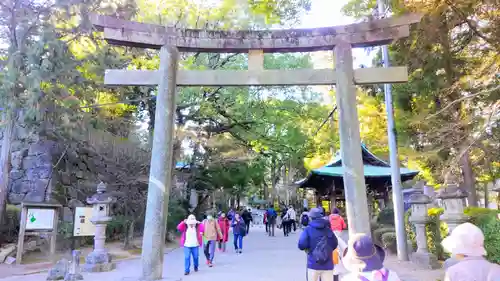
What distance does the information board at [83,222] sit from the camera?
12234mm

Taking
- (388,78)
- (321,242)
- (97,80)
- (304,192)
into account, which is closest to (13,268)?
(97,80)

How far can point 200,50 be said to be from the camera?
818cm

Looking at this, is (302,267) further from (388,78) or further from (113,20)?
(113,20)

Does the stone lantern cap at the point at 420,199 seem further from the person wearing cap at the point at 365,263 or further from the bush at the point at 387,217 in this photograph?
the person wearing cap at the point at 365,263

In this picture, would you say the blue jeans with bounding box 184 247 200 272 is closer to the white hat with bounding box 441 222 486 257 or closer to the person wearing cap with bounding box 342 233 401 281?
the person wearing cap with bounding box 342 233 401 281

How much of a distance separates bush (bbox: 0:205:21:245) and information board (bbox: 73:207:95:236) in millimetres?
Result: 2963

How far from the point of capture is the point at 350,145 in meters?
7.49

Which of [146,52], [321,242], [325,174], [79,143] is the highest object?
[146,52]

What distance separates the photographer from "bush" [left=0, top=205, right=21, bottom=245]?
43.4 feet

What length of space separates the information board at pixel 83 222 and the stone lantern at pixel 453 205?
415 inches

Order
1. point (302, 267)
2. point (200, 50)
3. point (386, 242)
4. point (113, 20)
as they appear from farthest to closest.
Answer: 1. point (386, 242)
2. point (302, 267)
3. point (200, 50)
4. point (113, 20)

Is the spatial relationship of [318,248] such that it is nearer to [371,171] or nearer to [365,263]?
[365,263]

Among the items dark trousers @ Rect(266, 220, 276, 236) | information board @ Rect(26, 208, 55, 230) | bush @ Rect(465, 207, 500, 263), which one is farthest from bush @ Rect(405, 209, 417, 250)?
information board @ Rect(26, 208, 55, 230)

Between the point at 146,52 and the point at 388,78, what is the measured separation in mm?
13508
